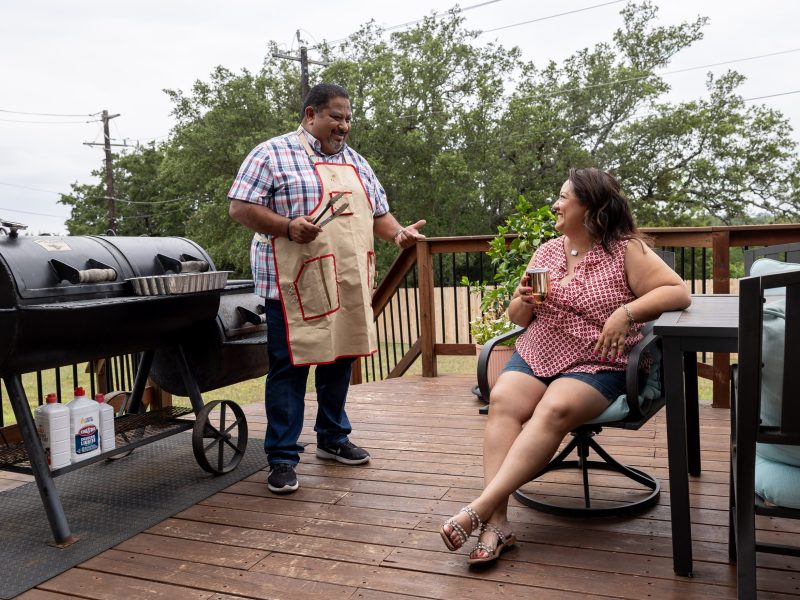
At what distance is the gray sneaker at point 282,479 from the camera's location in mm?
2703

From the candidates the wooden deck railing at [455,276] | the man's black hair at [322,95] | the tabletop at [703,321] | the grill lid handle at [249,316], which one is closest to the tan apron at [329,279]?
the man's black hair at [322,95]

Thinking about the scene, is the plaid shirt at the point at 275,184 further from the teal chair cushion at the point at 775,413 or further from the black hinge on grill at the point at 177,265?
the teal chair cushion at the point at 775,413

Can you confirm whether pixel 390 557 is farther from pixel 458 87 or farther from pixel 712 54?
pixel 712 54

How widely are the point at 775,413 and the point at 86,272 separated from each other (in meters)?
2.20

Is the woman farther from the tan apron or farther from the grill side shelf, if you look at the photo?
the grill side shelf

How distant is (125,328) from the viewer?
8.51 feet

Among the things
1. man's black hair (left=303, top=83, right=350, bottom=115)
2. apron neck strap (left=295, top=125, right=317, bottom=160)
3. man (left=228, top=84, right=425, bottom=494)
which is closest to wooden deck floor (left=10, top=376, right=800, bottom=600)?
man (left=228, top=84, right=425, bottom=494)

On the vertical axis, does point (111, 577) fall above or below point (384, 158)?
below

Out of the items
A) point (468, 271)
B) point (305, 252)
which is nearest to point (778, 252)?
point (305, 252)

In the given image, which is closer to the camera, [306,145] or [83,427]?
[83,427]

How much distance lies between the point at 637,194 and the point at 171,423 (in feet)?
59.7

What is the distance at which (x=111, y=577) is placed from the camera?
204cm

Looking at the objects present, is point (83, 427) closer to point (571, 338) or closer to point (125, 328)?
point (125, 328)

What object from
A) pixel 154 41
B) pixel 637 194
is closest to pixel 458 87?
pixel 637 194
